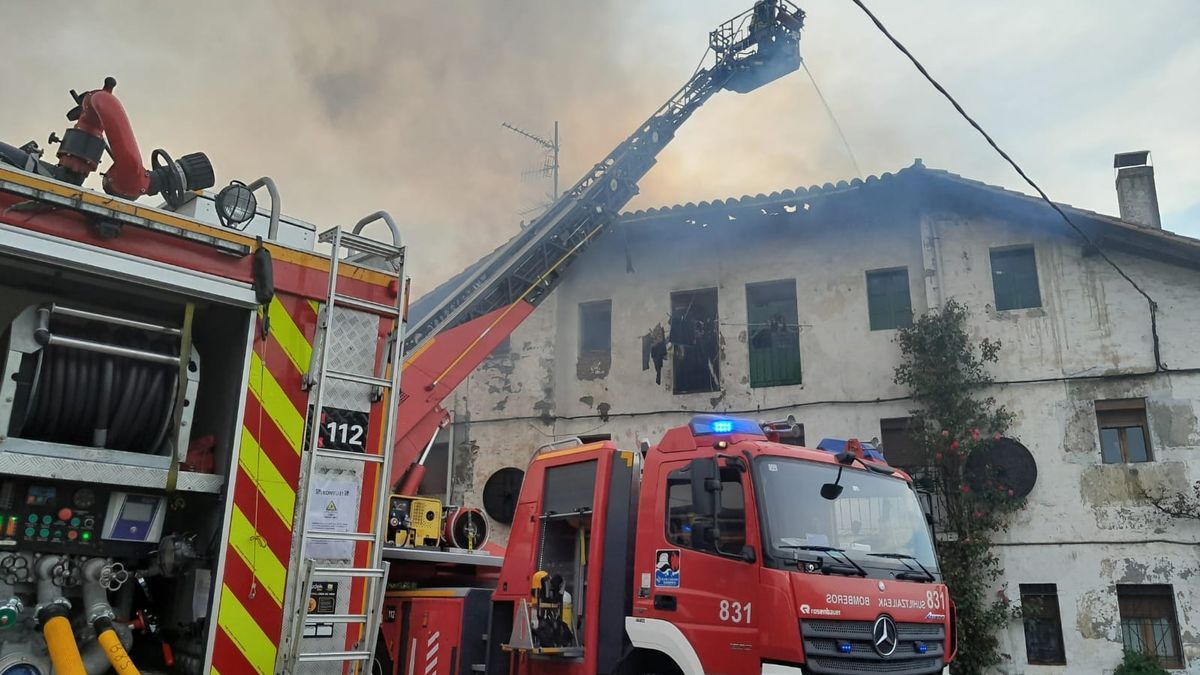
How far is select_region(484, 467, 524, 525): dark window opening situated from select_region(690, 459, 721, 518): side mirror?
36.0 feet

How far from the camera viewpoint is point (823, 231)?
52.7ft

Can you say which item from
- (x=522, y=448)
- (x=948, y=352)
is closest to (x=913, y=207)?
(x=948, y=352)

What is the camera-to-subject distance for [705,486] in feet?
18.7

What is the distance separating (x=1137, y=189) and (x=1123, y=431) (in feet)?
15.0

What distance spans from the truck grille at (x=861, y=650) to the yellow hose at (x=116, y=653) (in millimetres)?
3555

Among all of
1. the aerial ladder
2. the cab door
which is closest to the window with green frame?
the aerial ladder

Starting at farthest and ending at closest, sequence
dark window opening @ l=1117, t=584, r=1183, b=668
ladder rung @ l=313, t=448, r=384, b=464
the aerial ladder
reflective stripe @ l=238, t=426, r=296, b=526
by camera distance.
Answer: dark window opening @ l=1117, t=584, r=1183, b=668 → the aerial ladder → ladder rung @ l=313, t=448, r=384, b=464 → reflective stripe @ l=238, t=426, r=296, b=526

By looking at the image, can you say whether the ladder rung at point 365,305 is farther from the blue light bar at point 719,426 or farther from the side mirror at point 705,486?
the blue light bar at point 719,426

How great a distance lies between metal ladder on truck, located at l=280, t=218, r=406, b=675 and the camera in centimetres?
407

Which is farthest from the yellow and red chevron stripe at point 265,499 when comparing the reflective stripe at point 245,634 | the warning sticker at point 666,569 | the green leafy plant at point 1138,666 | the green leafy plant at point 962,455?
the green leafy plant at point 1138,666

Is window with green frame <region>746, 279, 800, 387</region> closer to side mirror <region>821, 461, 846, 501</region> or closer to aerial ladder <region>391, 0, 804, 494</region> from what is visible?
aerial ladder <region>391, 0, 804, 494</region>

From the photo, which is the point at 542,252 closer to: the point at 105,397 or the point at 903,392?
the point at 903,392

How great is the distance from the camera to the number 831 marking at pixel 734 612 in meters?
5.50

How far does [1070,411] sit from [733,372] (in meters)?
5.37
